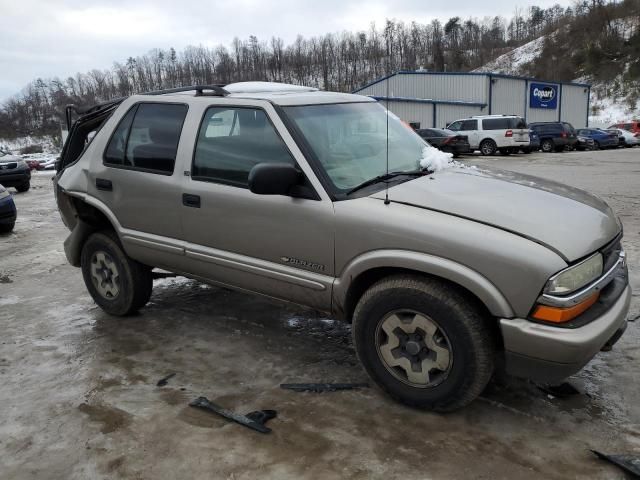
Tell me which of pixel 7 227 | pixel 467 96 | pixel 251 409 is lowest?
pixel 251 409

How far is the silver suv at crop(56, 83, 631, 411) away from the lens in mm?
2746

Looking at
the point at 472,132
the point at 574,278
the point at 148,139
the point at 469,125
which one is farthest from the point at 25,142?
the point at 574,278

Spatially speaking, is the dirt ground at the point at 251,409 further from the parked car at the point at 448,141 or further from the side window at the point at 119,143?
the parked car at the point at 448,141

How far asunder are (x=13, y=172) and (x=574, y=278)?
15.9 m

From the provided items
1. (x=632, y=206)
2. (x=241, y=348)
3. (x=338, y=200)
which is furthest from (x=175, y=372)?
(x=632, y=206)

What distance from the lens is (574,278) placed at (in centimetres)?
271

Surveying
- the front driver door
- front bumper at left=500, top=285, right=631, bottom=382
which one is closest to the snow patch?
the front driver door

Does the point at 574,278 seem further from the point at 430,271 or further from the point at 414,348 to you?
the point at 414,348

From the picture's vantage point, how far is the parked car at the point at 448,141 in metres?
23.8

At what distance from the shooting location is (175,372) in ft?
12.5

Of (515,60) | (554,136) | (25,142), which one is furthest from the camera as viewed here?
(25,142)

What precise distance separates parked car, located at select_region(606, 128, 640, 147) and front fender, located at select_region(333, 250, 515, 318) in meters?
31.4

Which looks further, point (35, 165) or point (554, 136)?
point (35, 165)

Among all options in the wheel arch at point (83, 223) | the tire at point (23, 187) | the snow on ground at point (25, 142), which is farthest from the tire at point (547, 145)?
the snow on ground at point (25, 142)
